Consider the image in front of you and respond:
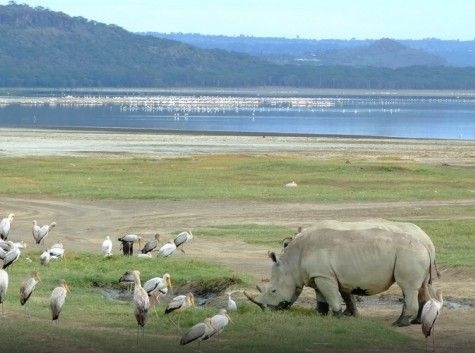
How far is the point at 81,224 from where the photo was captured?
32219mm

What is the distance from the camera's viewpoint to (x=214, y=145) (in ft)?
240

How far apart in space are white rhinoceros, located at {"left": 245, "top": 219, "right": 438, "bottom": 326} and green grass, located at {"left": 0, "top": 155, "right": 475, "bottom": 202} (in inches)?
735

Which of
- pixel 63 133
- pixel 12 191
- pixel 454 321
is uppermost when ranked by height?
pixel 454 321

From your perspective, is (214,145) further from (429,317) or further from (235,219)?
(429,317)

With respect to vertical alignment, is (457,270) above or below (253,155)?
above

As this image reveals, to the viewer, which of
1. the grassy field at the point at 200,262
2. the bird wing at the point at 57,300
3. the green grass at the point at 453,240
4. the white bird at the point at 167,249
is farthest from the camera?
the white bird at the point at 167,249

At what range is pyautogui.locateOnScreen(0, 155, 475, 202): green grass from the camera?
126ft

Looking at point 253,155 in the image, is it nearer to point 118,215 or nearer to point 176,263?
point 118,215

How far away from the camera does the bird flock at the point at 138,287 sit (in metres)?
15.6

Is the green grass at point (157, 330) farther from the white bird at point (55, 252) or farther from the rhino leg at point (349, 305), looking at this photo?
the white bird at point (55, 252)

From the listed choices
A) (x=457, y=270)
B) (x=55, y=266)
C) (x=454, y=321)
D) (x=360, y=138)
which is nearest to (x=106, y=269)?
(x=55, y=266)

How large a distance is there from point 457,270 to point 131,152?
42.8 meters

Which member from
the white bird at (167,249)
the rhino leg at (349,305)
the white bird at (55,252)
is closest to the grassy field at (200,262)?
the white bird at (55,252)

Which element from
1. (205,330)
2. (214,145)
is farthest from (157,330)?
(214,145)
